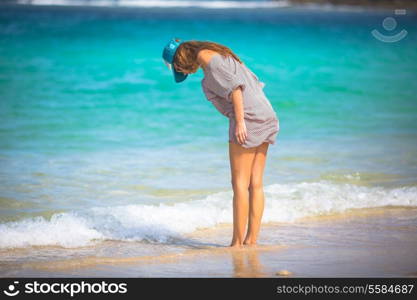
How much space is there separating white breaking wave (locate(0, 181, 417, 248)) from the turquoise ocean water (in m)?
0.01

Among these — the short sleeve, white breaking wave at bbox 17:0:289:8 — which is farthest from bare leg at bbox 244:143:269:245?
white breaking wave at bbox 17:0:289:8

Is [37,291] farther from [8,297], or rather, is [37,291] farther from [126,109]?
[126,109]

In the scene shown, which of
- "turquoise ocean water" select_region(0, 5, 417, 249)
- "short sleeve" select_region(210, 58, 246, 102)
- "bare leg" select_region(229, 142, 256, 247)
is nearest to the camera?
A: "short sleeve" select_region(210, 58, 246, 102)

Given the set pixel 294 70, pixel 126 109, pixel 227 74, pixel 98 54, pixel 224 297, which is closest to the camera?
pixel 224 297

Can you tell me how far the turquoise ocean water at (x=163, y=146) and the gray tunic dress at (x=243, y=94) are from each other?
1.16m

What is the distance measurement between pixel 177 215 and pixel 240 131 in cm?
164

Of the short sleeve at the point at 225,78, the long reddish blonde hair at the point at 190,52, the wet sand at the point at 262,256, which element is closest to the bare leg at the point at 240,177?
the wet sand at the point at 262,256

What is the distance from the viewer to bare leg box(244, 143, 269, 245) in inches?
201

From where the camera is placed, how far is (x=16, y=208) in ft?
21.8

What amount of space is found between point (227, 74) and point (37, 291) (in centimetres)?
169

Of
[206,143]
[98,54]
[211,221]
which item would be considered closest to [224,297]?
[211,221]

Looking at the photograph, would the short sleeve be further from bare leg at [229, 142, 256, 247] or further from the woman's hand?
bare leg at [229, 142, 256, 247]

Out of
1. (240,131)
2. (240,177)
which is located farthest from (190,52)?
(240,177)

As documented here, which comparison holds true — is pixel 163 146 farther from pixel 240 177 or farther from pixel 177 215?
pixel 240 177
